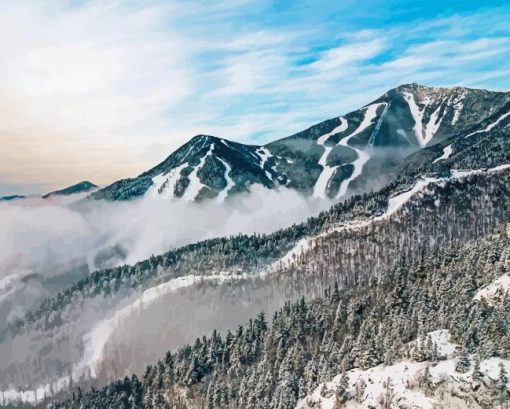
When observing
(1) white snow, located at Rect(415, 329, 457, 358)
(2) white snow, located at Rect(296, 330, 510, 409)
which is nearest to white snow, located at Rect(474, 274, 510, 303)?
(1) white snow, located at Rect(415, 329, 457, 358)

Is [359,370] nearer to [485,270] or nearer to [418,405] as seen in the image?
[418,405]

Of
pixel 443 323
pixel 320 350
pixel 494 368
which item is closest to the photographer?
pixel 494 368

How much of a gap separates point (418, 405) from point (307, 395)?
41.2 m

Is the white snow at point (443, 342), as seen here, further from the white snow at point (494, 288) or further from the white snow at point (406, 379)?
the white snow at point (494, 288)

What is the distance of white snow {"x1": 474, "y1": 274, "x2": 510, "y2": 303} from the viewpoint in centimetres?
16138

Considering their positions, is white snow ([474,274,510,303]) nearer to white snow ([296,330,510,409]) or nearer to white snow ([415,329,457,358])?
white snow ([415,329,457,358])

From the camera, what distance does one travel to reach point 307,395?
536 feet

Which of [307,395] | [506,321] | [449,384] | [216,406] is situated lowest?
[216,406]

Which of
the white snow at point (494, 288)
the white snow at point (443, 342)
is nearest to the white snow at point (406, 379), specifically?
the white snow at point (443, 342)

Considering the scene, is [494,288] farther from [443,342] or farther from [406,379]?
[406,379]

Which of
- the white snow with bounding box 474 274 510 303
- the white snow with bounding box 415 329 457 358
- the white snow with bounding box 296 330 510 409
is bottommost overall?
the white snow with bounding box 296 330 510 409

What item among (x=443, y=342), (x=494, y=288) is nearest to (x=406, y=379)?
(x=443, y=342)

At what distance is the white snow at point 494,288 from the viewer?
16138 cm

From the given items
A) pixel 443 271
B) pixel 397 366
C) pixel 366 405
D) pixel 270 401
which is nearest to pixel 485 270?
pixel 443 271
